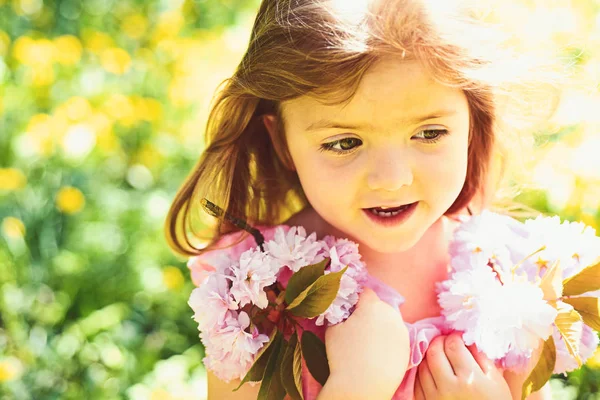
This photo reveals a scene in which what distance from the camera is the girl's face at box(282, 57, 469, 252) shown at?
142 centimetres

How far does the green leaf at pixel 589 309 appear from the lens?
5.06 ft

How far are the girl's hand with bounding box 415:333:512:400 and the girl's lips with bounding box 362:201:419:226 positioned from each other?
28 centimetres

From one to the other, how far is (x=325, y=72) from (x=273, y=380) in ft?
1.88

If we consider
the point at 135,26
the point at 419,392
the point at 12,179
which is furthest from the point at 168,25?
the point at 419,392

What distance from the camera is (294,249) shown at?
159cm

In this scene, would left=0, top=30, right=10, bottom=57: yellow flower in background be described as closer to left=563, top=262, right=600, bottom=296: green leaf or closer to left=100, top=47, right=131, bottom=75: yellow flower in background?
left=100, top=47, right=131, bottom=75: yellow flower in background

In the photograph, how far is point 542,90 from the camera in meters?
1.73

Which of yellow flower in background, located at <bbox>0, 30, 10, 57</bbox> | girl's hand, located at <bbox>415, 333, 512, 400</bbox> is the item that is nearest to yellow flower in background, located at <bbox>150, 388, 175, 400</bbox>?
girl's hand, located at <bbox>415, 333, 512, 400</bbox>

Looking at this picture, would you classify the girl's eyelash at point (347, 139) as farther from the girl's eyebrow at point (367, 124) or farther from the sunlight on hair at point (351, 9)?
the sunlight on hair at point (351, 9)

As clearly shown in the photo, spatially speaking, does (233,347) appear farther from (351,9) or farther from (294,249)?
(351,9)

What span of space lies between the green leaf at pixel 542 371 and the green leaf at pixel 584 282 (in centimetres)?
13

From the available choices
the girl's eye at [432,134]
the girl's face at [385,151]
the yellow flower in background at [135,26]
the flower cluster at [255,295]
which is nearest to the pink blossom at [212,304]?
the flower cluster at [255,295]

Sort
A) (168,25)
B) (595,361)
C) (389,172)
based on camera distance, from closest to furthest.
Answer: (389,172), (595,361), (168,25)

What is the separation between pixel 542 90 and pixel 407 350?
640 mm
